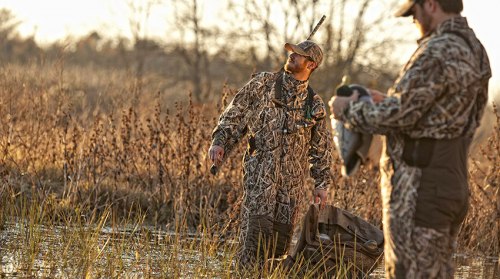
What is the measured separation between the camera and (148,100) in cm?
1427

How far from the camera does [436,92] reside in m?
4.70

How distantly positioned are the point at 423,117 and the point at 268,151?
2.48 m

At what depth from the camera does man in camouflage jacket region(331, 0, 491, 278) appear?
15.5ft

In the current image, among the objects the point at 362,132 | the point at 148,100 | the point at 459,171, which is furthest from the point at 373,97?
the point at 148,100

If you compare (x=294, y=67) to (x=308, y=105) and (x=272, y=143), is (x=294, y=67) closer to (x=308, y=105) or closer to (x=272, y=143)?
(x=308, y=105)

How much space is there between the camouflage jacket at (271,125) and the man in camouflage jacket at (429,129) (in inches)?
85.2

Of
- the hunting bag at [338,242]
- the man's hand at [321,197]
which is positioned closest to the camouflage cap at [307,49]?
the man's hand at [321,197]

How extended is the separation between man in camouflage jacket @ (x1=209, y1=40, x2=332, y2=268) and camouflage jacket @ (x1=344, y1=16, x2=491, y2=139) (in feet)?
7.52

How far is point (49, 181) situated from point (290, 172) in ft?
15.2

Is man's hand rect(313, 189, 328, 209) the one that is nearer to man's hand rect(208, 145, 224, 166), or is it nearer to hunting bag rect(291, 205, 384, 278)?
hunting bag rect(291, 205, 384, 278)

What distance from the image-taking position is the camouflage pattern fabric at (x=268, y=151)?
7.12 m

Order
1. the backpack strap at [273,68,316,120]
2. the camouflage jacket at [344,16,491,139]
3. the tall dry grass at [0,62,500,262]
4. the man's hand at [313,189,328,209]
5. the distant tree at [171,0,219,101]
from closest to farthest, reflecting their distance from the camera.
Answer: the camouflage jacket at [344,16,491,139] → the backpack strap at [273,68,316,120] → the man's hand at [313,189,328,209] → the tall dry grass at [0,62,500,262] → the distant tree at [171,0,219,101]

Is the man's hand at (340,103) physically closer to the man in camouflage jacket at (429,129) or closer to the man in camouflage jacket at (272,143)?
the man in camouflage jacket at (429,129)

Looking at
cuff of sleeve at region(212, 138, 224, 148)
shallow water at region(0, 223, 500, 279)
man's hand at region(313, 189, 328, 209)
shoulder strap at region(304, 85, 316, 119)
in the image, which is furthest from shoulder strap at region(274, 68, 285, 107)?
shallow water at region(0, 223, 500, 279)
